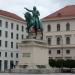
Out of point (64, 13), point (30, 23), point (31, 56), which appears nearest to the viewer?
point (31, 56)

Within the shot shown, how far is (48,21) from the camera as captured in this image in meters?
91.1

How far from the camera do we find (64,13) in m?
90.5

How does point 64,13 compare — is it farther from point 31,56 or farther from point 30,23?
point 31,56

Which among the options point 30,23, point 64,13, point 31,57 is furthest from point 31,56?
point 64,13

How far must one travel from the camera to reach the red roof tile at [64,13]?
89250 millimetres

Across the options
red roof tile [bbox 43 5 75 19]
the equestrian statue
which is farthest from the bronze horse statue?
red roof tile [bbox 43 5 75 19]

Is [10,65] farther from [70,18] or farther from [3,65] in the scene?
[70,18]

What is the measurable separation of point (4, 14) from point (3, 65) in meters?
13.0

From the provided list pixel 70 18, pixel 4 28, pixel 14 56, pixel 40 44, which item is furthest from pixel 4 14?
pixel 40 44

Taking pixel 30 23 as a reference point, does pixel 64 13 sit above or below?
above

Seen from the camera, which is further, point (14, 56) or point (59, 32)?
point (14, 56)

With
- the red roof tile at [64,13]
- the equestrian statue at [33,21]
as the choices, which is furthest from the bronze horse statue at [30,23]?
the red roof tile at [64,13]

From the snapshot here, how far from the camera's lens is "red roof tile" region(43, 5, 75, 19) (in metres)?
89.2

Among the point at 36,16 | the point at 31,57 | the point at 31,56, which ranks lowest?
the point at 31,57
